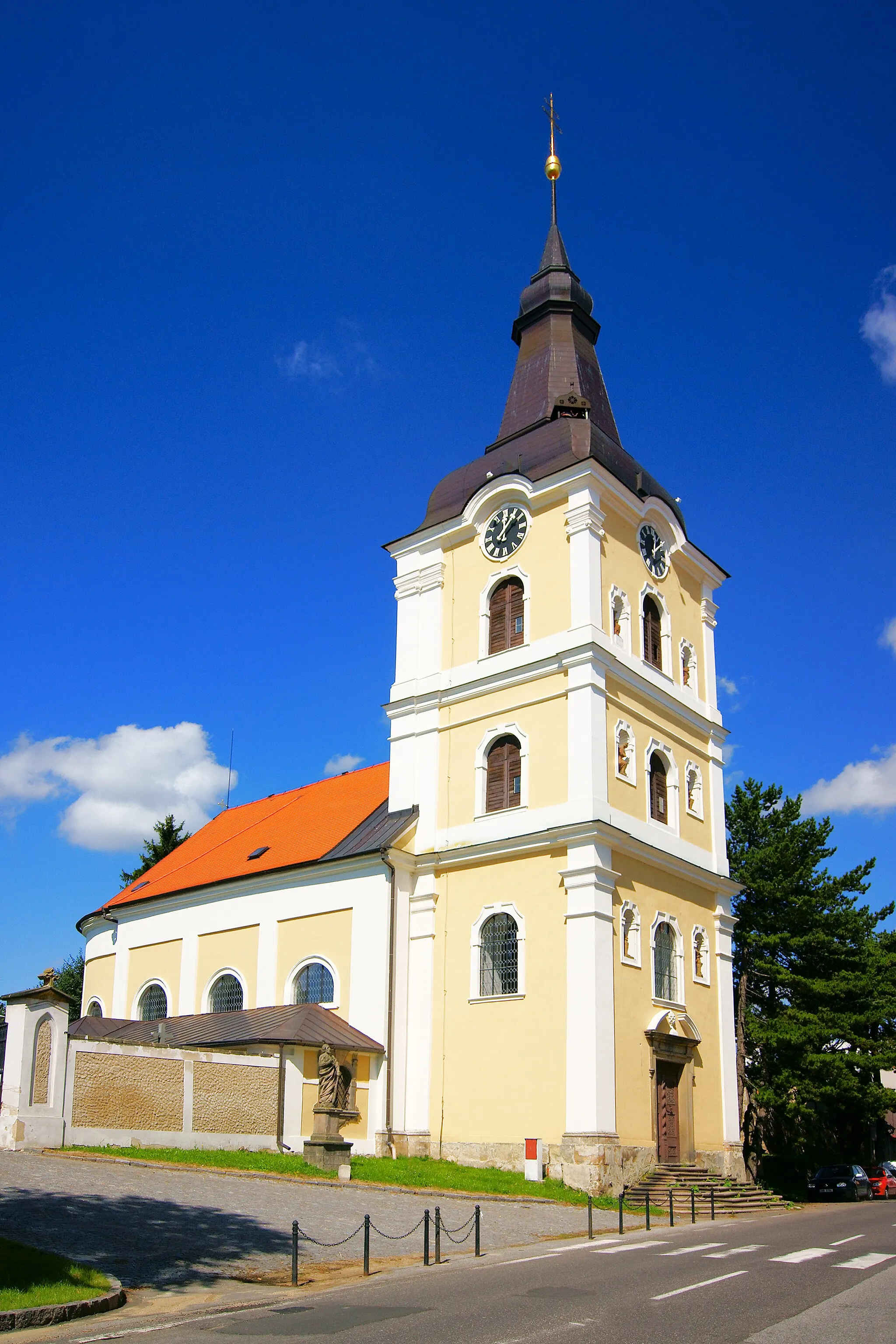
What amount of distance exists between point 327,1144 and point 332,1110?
118cm

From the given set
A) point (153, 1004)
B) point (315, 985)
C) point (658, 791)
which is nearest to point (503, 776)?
point (658, 791)

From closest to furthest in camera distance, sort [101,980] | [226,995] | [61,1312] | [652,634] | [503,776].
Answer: [61,1312], [503,776], [652,634], [226,995], [101,980]

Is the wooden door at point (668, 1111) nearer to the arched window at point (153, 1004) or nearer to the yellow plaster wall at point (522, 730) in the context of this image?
the yellow plaster wall at point (522, 730)

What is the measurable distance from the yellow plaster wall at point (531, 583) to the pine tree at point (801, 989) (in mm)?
13660

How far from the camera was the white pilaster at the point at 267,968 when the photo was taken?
30656mm

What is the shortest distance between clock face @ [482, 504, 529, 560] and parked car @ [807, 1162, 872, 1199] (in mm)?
19351

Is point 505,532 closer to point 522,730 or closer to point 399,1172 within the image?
point 522,730

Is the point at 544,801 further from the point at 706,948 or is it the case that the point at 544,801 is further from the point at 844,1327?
the point at 844,1327

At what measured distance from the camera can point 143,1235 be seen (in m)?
13.7

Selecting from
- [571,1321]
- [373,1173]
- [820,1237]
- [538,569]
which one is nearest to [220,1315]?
[571,1321]

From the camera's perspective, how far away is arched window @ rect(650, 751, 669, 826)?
29.0 m

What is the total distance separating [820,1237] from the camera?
58.8 ft

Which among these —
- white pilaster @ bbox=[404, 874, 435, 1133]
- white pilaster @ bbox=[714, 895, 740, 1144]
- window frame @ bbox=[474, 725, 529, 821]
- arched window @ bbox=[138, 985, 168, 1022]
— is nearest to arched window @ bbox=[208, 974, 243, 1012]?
arched window @ bbox=[138, 985, 168, 1022]

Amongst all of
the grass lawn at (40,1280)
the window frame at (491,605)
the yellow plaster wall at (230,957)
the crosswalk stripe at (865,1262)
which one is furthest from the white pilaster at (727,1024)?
the grass lawn at (40,1280)
